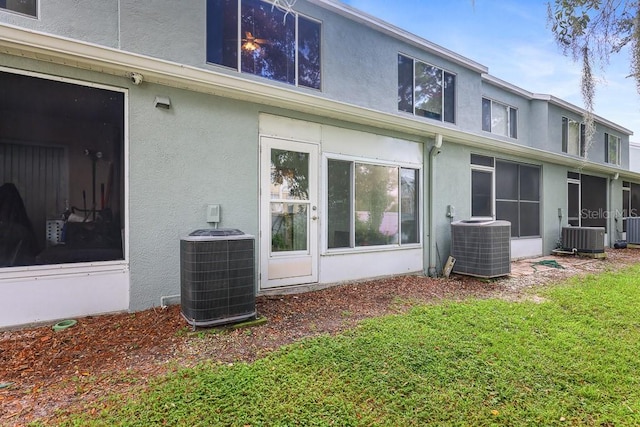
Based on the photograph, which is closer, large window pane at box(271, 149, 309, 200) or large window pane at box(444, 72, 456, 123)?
large window pane at box(271, 149, 309, 200)

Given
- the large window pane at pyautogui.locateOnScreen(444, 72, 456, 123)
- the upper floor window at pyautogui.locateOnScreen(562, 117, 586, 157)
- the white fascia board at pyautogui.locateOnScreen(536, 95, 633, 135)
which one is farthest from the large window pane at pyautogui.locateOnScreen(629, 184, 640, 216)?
the large window pane at pyautogui.locateOnScreen(444, 72, 456, 123)

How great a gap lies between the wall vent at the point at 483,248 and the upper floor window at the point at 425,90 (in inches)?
107

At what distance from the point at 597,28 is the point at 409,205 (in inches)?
146

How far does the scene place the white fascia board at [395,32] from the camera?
5.74 metres

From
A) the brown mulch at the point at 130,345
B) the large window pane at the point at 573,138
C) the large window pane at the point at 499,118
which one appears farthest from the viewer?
the large window pane at the point at 573,138

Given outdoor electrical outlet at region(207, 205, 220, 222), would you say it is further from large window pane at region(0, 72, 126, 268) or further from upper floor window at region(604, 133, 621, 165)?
upper floor window at region(604, 133, 621, 165)

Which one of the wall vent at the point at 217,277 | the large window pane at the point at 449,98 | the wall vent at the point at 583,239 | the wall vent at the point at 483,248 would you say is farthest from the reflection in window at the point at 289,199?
the wall vent at the point at 583,239

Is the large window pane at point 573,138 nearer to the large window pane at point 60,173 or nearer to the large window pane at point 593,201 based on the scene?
the large window pane at point 593,201

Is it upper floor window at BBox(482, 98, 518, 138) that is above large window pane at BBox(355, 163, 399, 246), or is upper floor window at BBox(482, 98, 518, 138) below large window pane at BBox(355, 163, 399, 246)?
above

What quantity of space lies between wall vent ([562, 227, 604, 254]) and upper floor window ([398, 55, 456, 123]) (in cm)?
501

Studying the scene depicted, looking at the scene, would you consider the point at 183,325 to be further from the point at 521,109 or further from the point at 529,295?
the point at 521,109

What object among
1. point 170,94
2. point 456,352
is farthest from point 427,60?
point 456,352

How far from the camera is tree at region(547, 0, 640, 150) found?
317 cm

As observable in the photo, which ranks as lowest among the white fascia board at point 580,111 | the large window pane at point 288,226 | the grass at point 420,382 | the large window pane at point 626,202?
the grass at point 420,382
